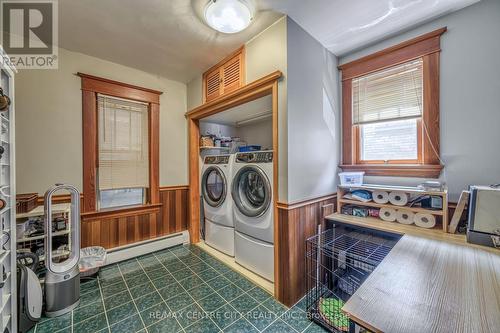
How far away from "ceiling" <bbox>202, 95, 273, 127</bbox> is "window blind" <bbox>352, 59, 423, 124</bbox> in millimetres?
1046

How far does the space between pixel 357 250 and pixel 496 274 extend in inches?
34.6

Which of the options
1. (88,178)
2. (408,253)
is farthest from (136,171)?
(408,253)

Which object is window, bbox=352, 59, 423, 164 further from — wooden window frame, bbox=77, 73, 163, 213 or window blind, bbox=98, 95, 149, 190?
wooden window frame, bbox=77, 73, 163, 213

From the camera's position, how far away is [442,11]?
1.73 metres

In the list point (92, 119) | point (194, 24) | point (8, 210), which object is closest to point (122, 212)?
point (92, 119)

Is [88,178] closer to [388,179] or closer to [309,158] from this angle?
[309,158]

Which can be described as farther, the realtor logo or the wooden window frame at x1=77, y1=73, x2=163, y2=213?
the wooden window frame at x1=77, y1=73, x2=163, y2=213

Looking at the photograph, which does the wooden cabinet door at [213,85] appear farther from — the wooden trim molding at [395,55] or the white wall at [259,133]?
the wooden trim molding at [395,55]

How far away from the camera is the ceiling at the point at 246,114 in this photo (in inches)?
101

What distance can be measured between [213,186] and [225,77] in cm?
147

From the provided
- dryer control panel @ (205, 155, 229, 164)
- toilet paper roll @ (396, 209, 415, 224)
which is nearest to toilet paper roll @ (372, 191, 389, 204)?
toilet paper roll @ (396, 209, 415, 224)

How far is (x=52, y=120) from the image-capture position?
7.04 feet

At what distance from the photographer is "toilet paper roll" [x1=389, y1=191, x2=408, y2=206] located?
1843mm

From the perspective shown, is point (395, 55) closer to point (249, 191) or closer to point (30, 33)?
point (249, 191)
